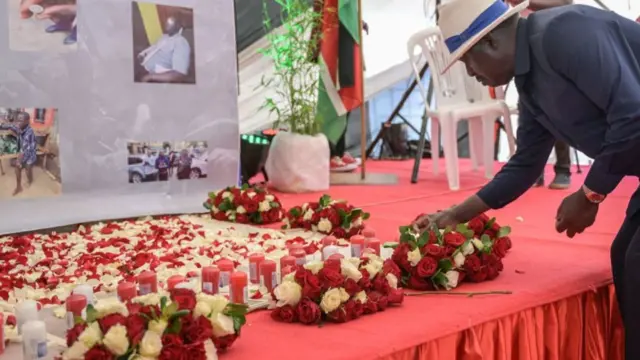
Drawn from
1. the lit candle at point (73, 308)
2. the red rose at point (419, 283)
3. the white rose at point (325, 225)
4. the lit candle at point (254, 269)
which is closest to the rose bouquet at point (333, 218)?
the white rose at point (325, 225)

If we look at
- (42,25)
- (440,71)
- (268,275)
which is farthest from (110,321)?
(440,71)

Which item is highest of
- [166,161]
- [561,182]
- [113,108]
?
[113,108]

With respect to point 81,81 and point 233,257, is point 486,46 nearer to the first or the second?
point 233,257

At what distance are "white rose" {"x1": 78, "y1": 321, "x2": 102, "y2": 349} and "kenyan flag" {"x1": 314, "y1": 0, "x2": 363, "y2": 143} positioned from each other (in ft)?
9.68

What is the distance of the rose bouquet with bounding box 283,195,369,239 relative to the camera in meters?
2.28

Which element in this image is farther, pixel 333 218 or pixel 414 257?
pixel 333 218

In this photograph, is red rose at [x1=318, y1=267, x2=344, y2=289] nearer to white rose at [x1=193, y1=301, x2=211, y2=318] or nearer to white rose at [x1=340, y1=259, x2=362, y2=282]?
white rose at [x1=340, y1=259, x2=362, y2=282]

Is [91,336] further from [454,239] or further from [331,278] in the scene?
[454,239]

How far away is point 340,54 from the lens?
402cm

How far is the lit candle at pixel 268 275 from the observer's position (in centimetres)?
155

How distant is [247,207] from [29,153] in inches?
Answer: 35.0

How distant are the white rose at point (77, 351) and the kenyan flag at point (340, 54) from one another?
2956mm

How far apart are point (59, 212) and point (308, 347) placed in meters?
1.87

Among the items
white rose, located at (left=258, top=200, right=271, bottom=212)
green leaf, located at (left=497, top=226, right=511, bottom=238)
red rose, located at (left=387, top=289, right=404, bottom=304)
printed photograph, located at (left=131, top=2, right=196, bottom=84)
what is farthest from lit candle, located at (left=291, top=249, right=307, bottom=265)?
printed photograph, located at (left=131, top=2, right=196, bottom=84)
